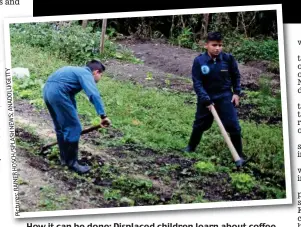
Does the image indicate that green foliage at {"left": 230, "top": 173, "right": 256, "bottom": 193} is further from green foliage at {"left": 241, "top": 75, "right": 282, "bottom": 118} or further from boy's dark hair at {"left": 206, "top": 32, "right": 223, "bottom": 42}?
boy's dark hair at {"left": 206, "top": 32, "right": 223, "bottom": 42}

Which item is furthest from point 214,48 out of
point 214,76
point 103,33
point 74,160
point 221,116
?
point 74,160

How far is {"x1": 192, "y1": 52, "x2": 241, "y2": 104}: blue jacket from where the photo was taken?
6.02 m

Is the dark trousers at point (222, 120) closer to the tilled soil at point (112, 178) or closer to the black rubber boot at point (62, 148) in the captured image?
the tilled soil at point (112, 178)

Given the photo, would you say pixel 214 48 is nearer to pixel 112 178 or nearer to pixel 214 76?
pixel 214 76

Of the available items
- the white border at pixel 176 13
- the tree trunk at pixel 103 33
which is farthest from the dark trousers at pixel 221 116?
the tree trunk at pixel 103 33

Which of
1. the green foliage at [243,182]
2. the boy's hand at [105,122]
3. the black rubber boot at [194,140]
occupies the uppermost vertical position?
the boy's hand at [105,122]

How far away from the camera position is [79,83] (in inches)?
231

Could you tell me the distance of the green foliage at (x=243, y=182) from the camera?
235 inches

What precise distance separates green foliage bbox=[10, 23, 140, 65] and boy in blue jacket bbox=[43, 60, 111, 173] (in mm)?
276

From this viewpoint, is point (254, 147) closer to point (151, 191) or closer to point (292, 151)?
point (292, 151)

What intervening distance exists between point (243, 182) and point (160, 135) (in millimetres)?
850

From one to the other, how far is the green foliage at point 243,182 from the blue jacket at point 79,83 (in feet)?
4.26

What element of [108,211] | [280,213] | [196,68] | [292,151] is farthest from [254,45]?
[108,211]

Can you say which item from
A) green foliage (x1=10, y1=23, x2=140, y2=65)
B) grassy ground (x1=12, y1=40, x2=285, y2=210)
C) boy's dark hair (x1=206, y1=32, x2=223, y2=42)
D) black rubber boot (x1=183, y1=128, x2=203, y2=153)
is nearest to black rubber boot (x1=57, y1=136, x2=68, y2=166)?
grassy ground (x1=12, y1=40, x2=285, y2=210)
